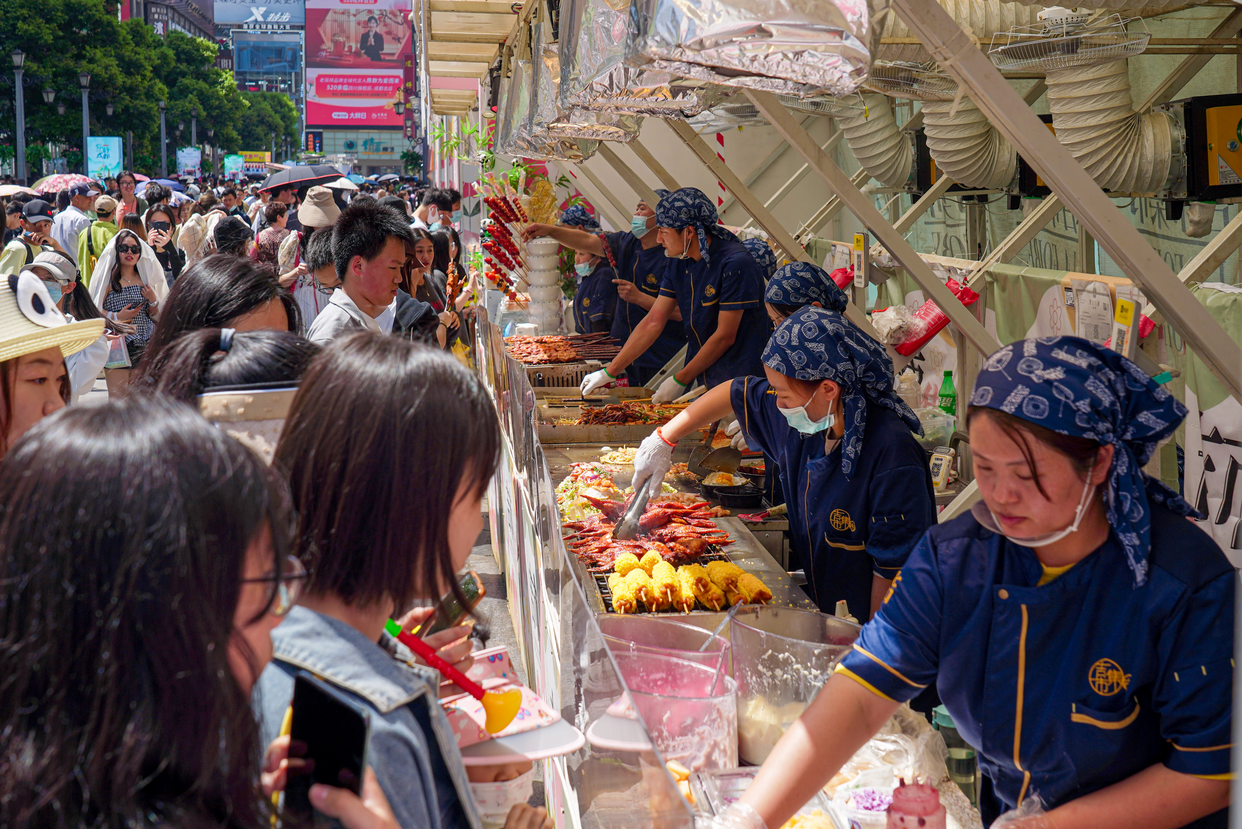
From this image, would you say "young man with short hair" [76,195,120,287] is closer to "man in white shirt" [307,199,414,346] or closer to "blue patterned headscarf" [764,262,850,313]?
"man in white shirt" [307,199,414,346]

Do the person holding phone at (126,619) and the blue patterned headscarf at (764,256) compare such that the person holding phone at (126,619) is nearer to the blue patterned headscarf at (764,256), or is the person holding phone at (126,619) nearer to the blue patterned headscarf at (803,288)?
the blue patterned headscarf at (803,288)

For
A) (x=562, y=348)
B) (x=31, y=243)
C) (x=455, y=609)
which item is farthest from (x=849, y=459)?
(x=31, y=243)

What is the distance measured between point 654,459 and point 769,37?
1803 millimetres

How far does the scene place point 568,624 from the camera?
2127 millimetres

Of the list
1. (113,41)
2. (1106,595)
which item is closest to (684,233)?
(1106,595)

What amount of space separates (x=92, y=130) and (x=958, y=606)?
4335 centimetres

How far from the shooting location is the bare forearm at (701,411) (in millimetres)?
3521

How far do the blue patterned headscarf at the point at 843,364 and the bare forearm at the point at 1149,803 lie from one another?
1382 millimetres

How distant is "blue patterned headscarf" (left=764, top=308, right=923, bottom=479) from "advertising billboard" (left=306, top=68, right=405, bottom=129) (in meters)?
86.1

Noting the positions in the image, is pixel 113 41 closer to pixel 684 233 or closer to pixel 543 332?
A: pixel 543 332

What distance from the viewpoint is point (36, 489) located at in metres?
0.85

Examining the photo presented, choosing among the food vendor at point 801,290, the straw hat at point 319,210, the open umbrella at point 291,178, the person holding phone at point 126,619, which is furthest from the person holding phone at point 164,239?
the person holding phone at point 126,619

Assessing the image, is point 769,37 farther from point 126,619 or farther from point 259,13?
point 259,13

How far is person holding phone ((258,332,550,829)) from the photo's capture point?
3.81 ft
